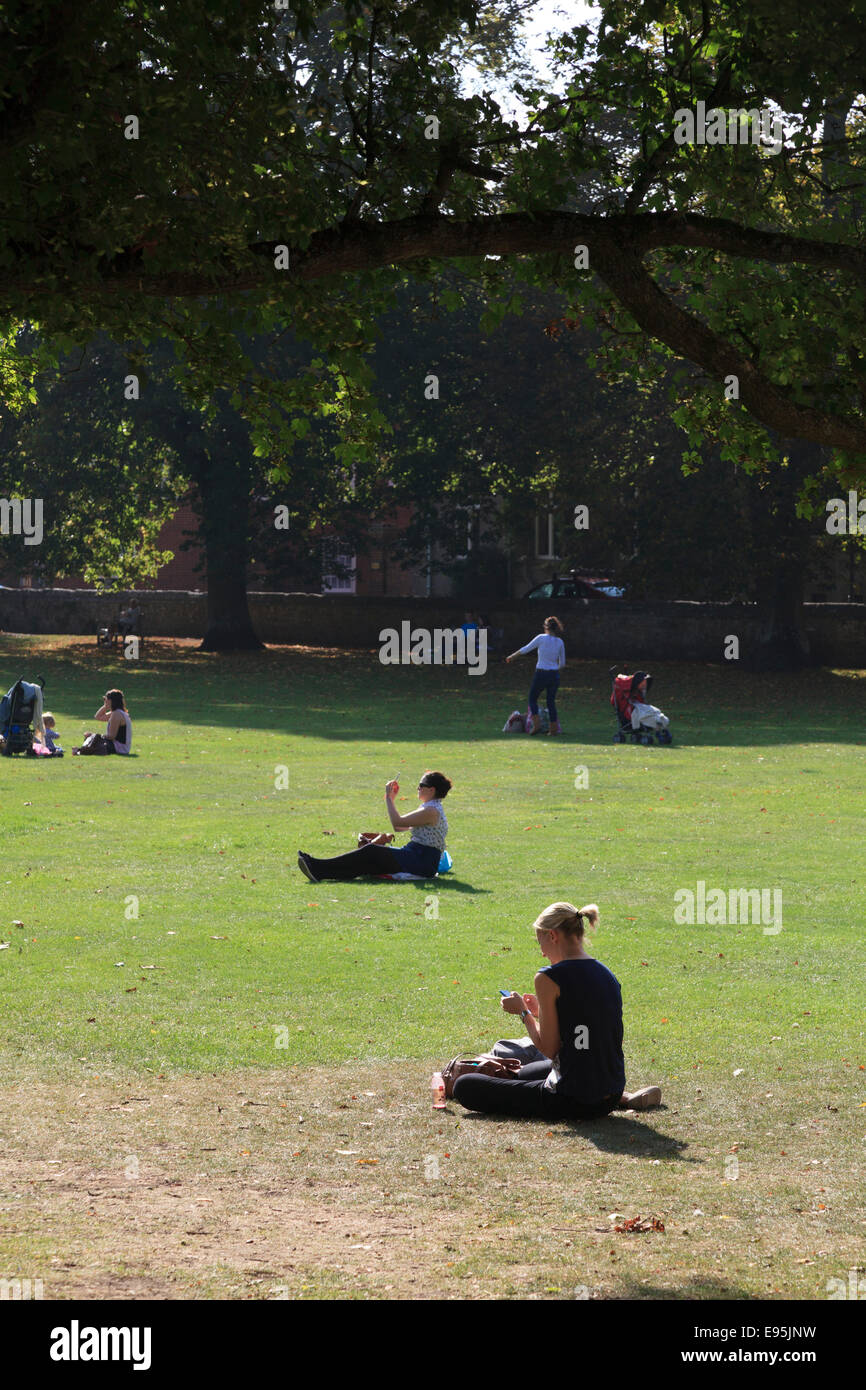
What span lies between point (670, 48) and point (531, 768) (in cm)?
1539

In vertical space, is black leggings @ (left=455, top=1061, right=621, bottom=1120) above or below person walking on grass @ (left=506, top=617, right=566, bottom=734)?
below

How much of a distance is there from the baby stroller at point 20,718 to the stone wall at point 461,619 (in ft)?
80.3

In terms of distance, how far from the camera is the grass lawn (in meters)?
6.59

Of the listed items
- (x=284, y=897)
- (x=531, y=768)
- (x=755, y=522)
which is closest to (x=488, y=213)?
(x=284, y=897)

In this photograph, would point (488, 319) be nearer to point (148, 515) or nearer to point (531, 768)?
point (531, 768)

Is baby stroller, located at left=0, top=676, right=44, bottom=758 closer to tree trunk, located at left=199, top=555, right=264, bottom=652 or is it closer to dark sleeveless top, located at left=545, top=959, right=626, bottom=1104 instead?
dark sleeveless top, located at left=545, top=959, right=626, bottom=1104

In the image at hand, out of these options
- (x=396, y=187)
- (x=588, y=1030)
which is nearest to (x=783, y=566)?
(x=396, y=187)

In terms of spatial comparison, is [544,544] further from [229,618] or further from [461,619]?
[229,618]

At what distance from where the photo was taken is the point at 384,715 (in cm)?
3497

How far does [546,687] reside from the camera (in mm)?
30469

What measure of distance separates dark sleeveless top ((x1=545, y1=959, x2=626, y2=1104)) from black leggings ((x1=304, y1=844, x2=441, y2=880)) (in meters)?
6.70

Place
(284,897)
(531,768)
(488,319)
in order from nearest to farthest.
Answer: (488,319) → (284,897) → (531,768)

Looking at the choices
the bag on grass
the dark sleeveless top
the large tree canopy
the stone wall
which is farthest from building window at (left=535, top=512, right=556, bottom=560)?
the dark sleeveless top
